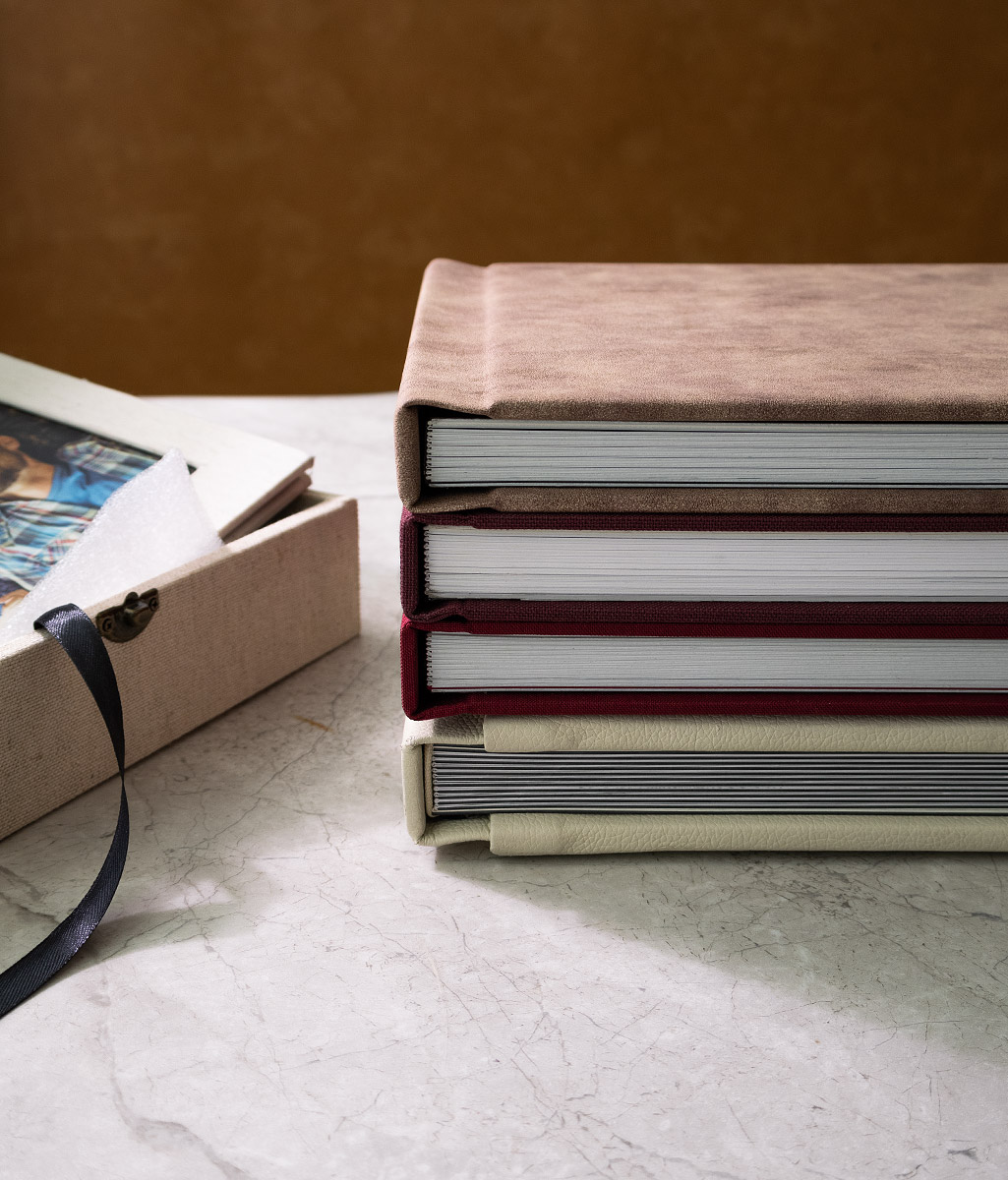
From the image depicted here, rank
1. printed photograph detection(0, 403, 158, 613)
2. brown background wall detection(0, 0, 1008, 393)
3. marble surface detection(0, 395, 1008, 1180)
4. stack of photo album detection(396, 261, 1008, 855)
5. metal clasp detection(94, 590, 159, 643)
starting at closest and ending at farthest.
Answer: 1. marble surface detection(0, 395, 1008, 1180)
2. stack of photo album detection(396, 261, 1008, 855)
3. metal clasp detection(94, 590, 159, 643)
4. printed photograph detection(0, 403, 158, 613)
5. brown background wall detection(0, 0, 1008, 393)

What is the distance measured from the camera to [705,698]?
67 centimetres

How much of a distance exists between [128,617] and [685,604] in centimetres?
37

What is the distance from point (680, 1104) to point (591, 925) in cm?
13

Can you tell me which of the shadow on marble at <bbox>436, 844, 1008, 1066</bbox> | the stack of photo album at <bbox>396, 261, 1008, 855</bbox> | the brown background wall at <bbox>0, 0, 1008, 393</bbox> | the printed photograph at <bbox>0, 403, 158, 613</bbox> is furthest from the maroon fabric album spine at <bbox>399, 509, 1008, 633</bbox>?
the brown background wall at <bbox>0, 0, 1008, 393</bbox>

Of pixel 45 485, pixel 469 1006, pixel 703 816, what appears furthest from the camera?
pixel 45 485

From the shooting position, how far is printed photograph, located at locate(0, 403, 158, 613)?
33.1 inches

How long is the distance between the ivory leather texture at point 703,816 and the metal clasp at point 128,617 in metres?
0.21

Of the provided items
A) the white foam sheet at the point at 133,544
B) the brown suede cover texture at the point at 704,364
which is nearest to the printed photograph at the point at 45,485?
the white foam sheet at the point at 133,544

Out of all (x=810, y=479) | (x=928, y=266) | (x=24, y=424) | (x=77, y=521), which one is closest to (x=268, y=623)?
(x=77, y=521)

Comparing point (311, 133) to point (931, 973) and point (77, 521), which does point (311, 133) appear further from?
point (931, 973)

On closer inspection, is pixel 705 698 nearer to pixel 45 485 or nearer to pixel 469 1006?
pixel 469 1006

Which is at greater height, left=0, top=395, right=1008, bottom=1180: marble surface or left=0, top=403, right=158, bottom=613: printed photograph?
left=0, top=403, right=158, bottom=613: printed photograph

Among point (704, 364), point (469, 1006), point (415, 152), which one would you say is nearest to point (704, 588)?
point (704, 364)

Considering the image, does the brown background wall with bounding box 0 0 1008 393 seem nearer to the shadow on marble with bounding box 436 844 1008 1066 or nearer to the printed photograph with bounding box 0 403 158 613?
the printed photograph with bounding box 0 403 158 613
